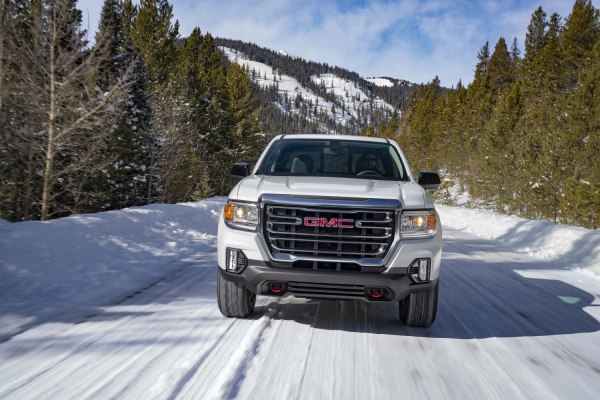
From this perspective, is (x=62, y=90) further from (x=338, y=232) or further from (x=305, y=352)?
(x=305, y=352)

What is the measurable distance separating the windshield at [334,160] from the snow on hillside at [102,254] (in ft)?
7.55

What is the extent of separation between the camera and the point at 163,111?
70.6ft

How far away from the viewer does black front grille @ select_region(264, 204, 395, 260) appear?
3.37 metres

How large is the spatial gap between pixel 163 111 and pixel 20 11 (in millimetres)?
11916

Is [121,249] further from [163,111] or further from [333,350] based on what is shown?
[163,111]

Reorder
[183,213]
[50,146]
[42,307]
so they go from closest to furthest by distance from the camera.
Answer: [42,307] < [50,146] < [183,213]

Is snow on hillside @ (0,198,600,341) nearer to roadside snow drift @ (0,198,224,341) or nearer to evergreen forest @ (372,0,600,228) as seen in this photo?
roadside snow drift @ (0,198,224,341)

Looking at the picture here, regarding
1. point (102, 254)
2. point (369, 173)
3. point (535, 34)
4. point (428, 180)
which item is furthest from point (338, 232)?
point (535, 34)

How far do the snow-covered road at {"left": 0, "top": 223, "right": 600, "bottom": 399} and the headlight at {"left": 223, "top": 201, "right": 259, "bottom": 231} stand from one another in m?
0.91

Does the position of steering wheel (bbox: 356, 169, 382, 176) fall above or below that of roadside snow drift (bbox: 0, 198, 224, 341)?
above

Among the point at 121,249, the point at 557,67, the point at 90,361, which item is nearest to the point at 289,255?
the point at 90,361

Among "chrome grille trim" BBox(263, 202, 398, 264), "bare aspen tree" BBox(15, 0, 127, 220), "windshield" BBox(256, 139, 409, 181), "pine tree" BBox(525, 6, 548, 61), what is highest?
"pine tree" BBox(525, 6, 548, 61)

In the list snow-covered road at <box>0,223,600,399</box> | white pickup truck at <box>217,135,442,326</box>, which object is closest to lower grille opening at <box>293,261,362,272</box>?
white pickup truck at <box>217,135,442,326</box>

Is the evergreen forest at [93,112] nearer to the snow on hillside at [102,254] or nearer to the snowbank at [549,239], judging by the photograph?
the snow on hillside at [102,254]
